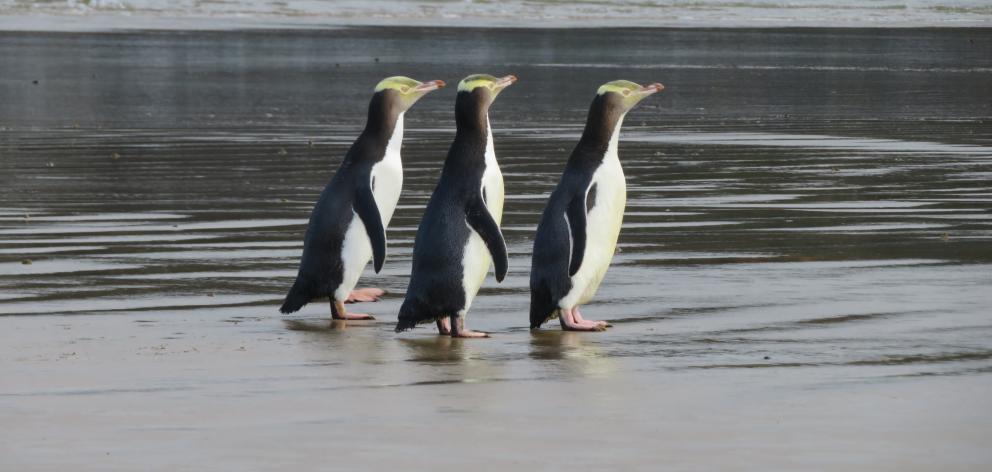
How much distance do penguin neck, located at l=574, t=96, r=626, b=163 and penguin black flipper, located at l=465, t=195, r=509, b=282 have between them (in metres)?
0.46

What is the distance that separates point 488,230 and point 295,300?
0.88 m

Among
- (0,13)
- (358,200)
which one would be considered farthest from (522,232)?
(0,13)

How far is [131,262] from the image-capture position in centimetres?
842

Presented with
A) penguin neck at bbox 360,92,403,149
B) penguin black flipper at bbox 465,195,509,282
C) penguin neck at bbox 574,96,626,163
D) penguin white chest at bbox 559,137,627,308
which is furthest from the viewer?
penguin neck at bbox 360,92,403,149

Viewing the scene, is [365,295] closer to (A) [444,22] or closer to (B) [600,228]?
(B) [600,228]

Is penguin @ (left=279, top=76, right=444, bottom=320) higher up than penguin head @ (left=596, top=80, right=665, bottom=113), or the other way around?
penguin head @ (left=596, top=80, right=665, bottom=113)

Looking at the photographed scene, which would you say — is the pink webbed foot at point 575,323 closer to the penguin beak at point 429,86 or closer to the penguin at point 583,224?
the penguin at point 583,224

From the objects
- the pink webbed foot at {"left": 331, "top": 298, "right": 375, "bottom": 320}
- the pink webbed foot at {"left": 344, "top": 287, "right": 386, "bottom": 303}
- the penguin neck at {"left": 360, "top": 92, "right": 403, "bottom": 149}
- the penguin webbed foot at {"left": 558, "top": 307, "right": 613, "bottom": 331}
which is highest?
the penguin neck at {"left": 360, "top": 92, "right": 403, "bottom": 149}

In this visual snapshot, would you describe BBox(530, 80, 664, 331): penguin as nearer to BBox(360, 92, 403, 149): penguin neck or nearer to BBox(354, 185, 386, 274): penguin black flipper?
BBox(354, 185, 386, 274): penguin black flipper

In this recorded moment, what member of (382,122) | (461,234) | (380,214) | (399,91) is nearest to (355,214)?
(380,214)

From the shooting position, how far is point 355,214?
723 cm

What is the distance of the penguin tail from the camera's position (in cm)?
711

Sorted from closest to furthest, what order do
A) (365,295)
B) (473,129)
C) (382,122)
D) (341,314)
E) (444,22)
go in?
1. (473,129)
2. (341,314)
3. (382,122)
4. (365,295)
5. (444,22)

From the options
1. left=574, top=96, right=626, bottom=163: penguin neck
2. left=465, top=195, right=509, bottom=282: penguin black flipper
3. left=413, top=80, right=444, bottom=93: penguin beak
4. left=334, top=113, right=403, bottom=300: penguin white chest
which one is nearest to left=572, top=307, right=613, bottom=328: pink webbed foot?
left=465, top=195, right=509, bottom=282: penguin black flipper
